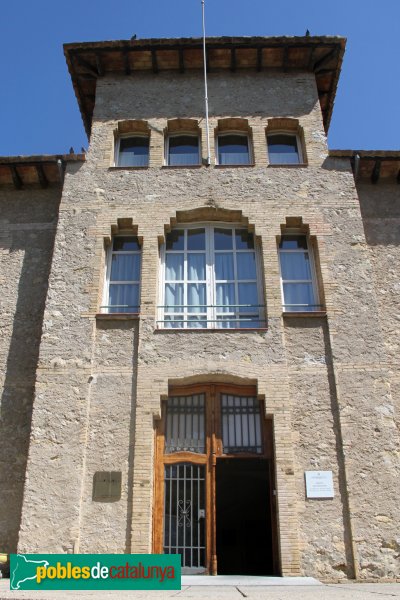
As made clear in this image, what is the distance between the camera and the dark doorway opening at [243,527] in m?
13.2

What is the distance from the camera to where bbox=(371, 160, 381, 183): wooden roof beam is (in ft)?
40.6

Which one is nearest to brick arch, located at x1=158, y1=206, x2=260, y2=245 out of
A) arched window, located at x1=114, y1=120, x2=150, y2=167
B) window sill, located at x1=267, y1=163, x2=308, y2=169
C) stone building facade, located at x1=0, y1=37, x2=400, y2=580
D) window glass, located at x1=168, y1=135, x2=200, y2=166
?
stone building facade, located at x1=0, y1=37, x2=400, y2=580

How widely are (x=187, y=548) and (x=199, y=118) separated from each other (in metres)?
9.35

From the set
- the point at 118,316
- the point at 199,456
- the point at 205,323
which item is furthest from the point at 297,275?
the point at 199,456

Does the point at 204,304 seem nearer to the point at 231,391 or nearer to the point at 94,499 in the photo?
the point at 231,391

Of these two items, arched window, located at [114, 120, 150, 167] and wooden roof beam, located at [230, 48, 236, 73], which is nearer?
Result: arched window, located at [114, 120, 150, 167]

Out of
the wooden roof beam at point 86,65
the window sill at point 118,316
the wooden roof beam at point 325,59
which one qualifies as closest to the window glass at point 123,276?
the window sill at point 118,316

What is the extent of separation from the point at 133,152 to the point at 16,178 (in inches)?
109

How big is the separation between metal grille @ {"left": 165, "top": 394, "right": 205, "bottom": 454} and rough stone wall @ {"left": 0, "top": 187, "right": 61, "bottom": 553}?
263cm

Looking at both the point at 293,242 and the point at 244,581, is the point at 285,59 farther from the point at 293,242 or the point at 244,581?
the point at 244,581

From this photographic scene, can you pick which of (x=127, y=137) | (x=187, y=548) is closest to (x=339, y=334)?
(x=187, y=548)

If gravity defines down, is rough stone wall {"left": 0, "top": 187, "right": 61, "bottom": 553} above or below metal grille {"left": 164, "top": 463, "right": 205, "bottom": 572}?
above

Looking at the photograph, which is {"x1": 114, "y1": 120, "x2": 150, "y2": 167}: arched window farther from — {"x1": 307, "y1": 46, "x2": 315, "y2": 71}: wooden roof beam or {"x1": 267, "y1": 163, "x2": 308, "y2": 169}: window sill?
{"x1": 307, "y1": 46, "x2": 315, "y2": 71}: wooden roof beam

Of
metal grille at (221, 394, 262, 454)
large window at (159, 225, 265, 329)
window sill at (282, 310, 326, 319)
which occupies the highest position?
large window at (159, 225, 265, 329)
